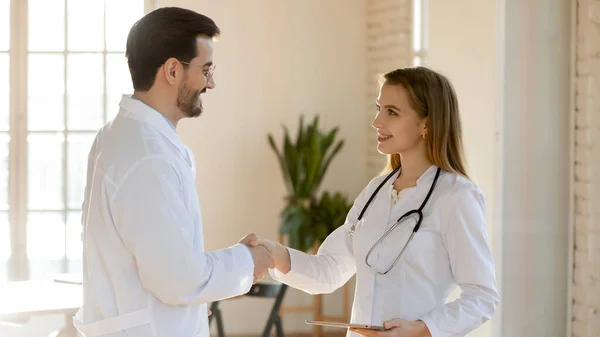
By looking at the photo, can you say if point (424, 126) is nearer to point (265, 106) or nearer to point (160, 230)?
point (160, 230)

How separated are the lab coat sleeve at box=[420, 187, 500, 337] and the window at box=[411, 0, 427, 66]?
13.3 feet

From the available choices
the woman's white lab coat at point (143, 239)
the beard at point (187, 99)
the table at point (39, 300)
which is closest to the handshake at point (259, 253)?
the woman's white lab coat at point (143, 239)

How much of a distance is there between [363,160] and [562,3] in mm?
2922

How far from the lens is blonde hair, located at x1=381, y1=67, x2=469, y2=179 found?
2.57m

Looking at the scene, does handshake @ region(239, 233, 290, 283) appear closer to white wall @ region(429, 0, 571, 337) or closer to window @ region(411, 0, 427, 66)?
white wall @ region(429, 0, 571, 337)

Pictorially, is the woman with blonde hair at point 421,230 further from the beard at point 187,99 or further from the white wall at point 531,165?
the white wall at point 531,165

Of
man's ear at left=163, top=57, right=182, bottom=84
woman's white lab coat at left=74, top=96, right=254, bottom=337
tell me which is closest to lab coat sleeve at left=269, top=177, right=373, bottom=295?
woman's white lab coat at left=74, top=96, right=254, bottom=337

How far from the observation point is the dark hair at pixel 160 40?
7.59ft

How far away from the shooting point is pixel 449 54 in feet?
17.5

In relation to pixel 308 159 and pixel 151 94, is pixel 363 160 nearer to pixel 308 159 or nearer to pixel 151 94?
pixel 308 159

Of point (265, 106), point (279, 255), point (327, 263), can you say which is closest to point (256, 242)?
point (279, 255)

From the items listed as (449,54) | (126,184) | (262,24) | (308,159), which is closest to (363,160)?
(308,159)

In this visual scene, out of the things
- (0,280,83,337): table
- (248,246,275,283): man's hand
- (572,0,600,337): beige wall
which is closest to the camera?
(248,246,275,283): man's hand

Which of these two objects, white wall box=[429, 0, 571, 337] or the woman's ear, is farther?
white wall box=[429, 0, 571, 337]
